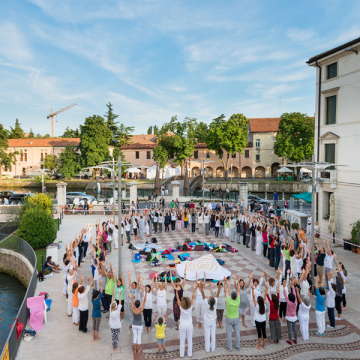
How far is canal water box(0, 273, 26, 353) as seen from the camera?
11906 millimetres

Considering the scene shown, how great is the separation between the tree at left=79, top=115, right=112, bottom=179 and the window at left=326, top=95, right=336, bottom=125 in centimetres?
4171

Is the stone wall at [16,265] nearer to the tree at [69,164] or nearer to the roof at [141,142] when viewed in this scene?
the tree at [69,164]

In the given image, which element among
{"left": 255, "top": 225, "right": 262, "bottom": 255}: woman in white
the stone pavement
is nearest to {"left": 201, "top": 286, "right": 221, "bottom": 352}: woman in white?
the stone pavement

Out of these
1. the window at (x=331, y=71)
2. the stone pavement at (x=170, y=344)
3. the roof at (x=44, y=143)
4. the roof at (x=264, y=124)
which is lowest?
the stone pavement at (x=170, y=344)

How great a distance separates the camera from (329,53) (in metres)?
18.7

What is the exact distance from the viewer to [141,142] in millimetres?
65500

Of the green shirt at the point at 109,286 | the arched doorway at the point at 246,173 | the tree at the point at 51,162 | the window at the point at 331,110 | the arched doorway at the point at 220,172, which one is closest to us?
the green shirt at the point at 109,286

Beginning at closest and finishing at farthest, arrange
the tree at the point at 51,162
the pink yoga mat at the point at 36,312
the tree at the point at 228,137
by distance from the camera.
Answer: the pink yoga mat at the point at 36,312 → the tree at the point at 228,137 → the tree at the point at 51,162

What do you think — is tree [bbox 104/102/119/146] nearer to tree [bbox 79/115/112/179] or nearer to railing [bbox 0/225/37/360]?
tree [bbox 79/115/112/179]

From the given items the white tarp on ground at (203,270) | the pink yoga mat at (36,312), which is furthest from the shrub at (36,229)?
the pink yoga mat at (36,312)

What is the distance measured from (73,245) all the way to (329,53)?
19.1 metres

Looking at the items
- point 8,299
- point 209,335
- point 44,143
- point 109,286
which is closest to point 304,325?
point 209,335

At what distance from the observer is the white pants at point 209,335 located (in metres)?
7.01

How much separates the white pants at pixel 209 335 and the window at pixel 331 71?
1842cm
